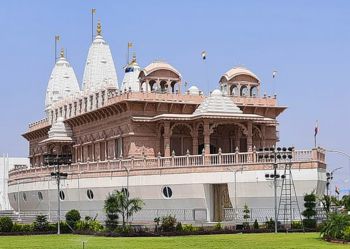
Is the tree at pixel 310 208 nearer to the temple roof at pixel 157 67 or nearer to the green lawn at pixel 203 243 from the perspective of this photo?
the green lawn at pixel 203 243

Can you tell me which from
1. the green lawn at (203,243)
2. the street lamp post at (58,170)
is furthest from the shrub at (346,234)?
the street lamp post at (58,170)

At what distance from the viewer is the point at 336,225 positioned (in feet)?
127

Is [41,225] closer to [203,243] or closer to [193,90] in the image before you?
[203,243]

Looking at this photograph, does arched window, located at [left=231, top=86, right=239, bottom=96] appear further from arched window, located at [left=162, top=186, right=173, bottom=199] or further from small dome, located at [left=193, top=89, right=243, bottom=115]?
arched window, located at [left=162, top=186, right=173, bottom=199]

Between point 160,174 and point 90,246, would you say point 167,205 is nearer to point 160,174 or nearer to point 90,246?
point 160,174

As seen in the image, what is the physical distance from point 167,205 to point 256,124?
16201 millimetres

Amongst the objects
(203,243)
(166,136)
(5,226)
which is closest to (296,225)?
(203,243)

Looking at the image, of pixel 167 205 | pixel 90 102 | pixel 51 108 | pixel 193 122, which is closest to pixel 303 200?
pixel 167 205

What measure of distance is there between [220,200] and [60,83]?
137 ft

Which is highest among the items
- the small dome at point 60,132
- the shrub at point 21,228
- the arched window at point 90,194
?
the small dome at point 60,132

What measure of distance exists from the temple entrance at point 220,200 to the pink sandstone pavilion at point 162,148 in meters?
0.08

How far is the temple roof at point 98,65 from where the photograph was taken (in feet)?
273

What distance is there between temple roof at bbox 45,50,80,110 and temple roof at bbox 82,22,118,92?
1005 centimetres

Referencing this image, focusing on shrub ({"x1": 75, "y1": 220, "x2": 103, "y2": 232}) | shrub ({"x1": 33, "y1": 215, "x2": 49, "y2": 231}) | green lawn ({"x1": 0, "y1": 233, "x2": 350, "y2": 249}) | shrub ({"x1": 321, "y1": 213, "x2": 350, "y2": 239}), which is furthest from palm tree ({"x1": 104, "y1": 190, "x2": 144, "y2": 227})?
shrub ({"x1": 321, "y1": 213, "x2": 350, "y2": 239})
